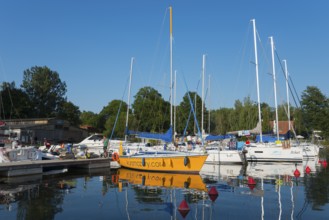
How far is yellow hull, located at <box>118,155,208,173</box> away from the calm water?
1157mm

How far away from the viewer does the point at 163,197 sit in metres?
18.1

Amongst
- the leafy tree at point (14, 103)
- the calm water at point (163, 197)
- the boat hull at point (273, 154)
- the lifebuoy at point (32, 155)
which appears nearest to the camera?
the calm water at point (163, 197)

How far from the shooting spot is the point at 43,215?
14.2 meters

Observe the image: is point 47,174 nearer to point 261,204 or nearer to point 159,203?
point 159,203

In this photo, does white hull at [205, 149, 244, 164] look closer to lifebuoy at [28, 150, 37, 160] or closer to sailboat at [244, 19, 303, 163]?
sailboat at [244, 19, 303, 163]

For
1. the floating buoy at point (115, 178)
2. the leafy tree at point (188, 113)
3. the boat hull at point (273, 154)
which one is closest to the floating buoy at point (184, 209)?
the floating buoy at point (115, 178)

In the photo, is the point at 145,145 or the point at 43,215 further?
the point at 145,145

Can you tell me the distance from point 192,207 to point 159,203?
6.20ft

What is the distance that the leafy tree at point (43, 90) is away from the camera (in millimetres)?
88000

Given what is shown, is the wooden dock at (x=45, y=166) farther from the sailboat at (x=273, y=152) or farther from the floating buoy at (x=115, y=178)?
the sailboat at (x=273, y=152)

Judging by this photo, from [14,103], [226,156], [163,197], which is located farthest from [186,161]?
[14,103]

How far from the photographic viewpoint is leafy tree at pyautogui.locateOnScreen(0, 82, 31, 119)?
7344cm

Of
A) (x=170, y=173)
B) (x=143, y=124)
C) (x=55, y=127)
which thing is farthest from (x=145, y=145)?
(x=143, y=124)

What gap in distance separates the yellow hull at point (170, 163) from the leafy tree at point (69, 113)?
200ft
